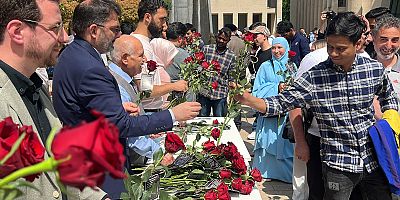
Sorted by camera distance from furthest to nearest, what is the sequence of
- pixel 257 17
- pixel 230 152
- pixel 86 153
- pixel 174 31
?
pixel 257 17
pixel 174 31
pixel 230 152
pixel 86 153

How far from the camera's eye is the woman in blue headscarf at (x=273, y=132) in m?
5.06

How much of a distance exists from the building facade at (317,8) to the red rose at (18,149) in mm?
29957

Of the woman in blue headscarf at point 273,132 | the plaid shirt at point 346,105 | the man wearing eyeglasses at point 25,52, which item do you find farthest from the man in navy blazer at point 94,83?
the woman in blue headscarf at point 273,132

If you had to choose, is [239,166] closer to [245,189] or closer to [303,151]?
[245,189]

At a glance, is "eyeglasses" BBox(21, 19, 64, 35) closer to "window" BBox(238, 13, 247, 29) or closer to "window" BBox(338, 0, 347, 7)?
"window" BBox(338, 0, 347, 7)

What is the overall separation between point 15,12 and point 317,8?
37.1 meters

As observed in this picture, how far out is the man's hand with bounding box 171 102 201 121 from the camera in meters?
2.30

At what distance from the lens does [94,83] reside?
2027 mm

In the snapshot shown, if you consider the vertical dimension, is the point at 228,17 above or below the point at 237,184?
below

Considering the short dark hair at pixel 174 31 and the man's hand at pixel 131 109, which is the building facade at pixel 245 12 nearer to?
the short dark hair at pixel 174 31

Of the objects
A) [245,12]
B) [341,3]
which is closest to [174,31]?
[341,3]

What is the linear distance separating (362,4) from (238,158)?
32053mm

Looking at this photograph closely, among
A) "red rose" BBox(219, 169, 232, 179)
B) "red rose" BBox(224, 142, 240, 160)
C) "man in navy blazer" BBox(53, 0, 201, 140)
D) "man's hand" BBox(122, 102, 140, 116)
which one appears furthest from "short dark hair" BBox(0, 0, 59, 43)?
"red rose" BBox(224, 142, 240, 160)

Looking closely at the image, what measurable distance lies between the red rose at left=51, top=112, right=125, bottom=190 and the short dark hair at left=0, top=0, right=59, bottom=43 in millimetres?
1018
